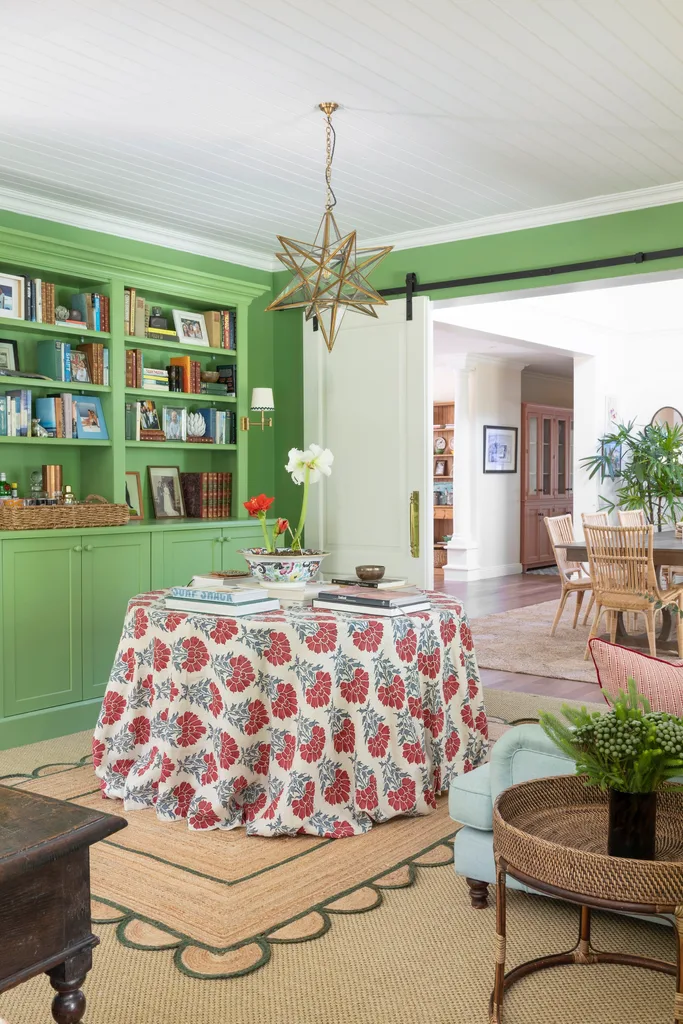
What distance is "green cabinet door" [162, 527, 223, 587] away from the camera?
5180mm

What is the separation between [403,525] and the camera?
5746mm

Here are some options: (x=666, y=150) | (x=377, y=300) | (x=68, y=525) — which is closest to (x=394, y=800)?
(x=377, y=300)

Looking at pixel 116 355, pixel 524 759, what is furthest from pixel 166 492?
pixel 524 759

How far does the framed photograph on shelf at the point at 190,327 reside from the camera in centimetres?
567

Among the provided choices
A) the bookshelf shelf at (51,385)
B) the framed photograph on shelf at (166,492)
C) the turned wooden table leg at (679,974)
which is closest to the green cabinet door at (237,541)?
the framed photograph on shelf at (166,492)

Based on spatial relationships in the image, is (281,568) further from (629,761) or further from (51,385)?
(629,761)

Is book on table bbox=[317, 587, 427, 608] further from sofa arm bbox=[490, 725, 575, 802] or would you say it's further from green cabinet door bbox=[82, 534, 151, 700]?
green cabinet door bbox=[82, 534, 151, 700]

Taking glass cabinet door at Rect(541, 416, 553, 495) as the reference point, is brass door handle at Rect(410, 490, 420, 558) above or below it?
below

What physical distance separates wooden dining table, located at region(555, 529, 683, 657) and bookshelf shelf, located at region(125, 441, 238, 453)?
2.69 m

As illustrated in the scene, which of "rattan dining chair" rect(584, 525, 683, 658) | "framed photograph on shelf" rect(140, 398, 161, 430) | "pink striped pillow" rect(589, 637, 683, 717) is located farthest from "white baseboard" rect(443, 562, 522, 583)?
"pink striped pillow" rect(589, 637, 683, 717)

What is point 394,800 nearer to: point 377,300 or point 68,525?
point 377,300

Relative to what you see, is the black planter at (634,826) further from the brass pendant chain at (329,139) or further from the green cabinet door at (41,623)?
the green cabinet door at (41,623)

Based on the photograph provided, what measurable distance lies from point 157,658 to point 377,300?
163 cm

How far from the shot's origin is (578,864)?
1.84 metres
